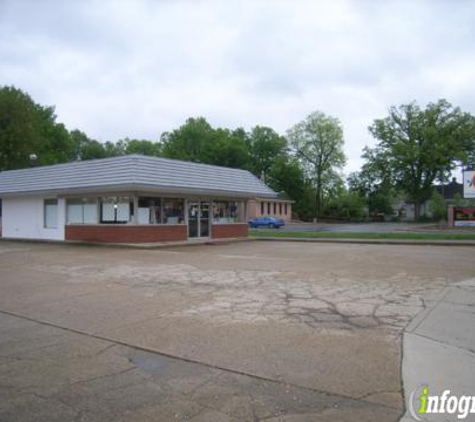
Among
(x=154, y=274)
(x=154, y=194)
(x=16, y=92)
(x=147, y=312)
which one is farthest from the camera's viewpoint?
(x=16, y=92)

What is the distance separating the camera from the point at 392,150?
217 feet

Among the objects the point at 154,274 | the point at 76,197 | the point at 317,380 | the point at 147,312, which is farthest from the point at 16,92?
the point at 317,380

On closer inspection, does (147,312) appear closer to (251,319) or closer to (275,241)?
(251,319)

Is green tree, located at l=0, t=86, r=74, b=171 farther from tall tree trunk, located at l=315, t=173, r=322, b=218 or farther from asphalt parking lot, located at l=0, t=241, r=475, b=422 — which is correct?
tall tree trunk, located at l=315, t=173, r=322, b=218

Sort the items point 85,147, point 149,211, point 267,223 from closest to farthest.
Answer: point 149,211
point 267,223
point 85,147

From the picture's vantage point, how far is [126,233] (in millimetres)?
21703

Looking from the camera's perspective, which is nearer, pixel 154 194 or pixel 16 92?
pixel 154 194

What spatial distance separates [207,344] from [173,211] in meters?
18.3

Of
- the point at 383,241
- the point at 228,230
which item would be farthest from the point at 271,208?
the point at 383,241

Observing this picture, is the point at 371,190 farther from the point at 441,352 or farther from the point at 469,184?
the point at 441,352

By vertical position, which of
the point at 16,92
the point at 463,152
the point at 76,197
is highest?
the point at 16,92

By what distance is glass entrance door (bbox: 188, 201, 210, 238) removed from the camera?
25.0 m

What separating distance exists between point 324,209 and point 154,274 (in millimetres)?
61526

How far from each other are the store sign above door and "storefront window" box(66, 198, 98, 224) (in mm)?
32491
